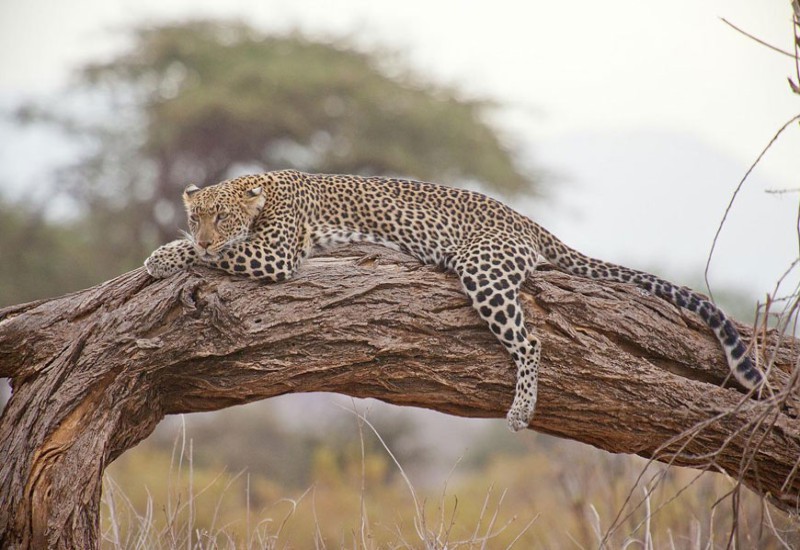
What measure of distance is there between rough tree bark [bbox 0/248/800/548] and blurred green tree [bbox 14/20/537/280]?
45.2ft

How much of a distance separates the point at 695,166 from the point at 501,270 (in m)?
71.6

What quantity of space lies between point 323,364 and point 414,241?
1170mm

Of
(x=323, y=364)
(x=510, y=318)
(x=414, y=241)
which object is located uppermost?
(x=414, y=241)

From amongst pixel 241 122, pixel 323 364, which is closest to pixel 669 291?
pixel 323 364

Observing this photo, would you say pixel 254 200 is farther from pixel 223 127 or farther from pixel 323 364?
pixel 223 127

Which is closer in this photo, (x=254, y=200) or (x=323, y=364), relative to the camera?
(x=323, y=364)

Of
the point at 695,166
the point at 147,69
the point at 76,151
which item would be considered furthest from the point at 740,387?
the point at 695,166

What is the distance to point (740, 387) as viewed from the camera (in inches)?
237

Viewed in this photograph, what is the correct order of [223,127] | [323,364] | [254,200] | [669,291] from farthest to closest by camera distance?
[223,127]
[254,200]
[669,291]
[323,364]

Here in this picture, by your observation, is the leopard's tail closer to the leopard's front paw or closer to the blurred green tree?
the leopard's front paw

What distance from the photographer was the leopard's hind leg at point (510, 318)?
579cm

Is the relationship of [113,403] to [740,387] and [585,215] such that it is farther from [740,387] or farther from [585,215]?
[585,215]

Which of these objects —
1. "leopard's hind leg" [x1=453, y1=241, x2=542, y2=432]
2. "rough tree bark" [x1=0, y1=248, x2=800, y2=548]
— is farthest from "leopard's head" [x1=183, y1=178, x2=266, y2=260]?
"leopard's hind leg" [x1=453, y1=241, x2=542, y2=432]

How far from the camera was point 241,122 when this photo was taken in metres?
19.5
